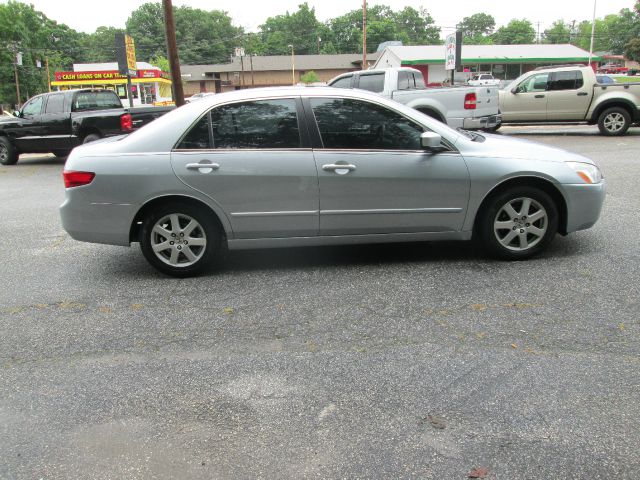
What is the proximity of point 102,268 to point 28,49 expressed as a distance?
265ft

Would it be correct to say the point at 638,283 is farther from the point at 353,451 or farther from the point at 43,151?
the point at 43,151

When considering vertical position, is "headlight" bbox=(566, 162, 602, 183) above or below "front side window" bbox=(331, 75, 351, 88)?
below

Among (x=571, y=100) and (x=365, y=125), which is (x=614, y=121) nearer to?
(x=571, y=100)

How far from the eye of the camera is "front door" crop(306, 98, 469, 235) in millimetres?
4832

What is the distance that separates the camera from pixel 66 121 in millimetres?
13297

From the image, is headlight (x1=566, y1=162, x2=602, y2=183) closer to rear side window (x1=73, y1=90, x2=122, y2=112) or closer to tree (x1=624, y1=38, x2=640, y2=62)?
rear side window (x1=73, y1=90, x2=122, y2=112)

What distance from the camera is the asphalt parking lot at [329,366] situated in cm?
255

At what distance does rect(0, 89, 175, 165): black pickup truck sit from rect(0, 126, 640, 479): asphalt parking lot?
8.19 m

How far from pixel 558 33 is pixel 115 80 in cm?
10360

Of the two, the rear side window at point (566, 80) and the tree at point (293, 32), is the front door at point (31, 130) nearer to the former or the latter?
the rear side window at point (566, 80)

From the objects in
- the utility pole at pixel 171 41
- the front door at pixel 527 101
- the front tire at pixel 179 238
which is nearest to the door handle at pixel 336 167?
the front tire at pixel 179 238

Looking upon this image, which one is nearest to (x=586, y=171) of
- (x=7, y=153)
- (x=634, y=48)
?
(x=7, y=153)

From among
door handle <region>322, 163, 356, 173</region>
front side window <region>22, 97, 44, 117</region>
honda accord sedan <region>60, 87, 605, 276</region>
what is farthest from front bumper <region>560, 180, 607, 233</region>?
front side window <region>22, 97, 44, 117</region>

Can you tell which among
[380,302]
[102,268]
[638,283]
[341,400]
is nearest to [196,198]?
[102,268]
